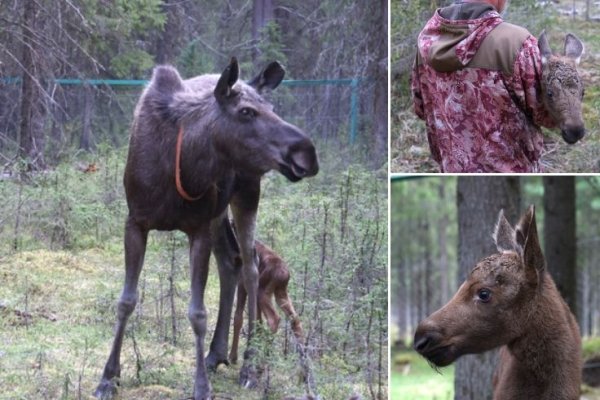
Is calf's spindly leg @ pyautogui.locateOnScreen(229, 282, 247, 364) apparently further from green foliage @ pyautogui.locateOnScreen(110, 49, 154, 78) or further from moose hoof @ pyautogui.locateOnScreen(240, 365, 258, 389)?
green foliage @ pyautogui.locateOnScreen(110, 49, 154, 78)

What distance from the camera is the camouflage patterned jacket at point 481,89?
5.56m

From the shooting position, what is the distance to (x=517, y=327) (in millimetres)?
5312

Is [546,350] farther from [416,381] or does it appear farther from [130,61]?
[130,61]

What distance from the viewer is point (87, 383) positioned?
7555 mm

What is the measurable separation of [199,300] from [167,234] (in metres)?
5.04

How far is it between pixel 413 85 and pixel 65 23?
1054 centimetres

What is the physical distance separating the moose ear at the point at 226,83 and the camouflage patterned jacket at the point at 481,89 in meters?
1.27

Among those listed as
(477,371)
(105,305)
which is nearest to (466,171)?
(477,371)

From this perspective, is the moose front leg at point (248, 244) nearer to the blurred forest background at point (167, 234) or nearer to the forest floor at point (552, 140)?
the blurred forest background at point (167, 234)

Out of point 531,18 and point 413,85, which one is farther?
point 531,18

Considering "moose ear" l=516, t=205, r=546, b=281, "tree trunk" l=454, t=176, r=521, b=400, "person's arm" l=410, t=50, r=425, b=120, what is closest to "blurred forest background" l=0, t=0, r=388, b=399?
"tree trunk" l=454, t=176, r=521, b=400

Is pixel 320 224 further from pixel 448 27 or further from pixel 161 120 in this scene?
pixel 448 27

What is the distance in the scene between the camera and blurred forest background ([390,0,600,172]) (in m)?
8.10

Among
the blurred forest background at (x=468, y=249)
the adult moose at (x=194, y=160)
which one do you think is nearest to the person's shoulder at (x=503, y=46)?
the adult moose at (x=194, y=160)
